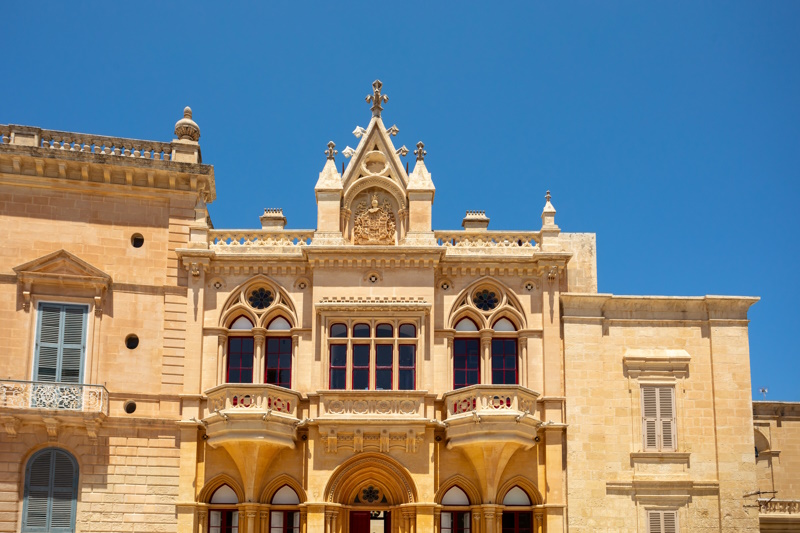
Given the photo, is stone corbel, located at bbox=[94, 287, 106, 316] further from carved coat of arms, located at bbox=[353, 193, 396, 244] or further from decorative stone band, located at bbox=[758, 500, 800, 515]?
decorative stone band, located at bbox=[758, 500, 800, 515]

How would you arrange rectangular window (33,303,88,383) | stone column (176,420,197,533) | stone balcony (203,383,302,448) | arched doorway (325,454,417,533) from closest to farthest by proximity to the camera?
stone balcony (203,383,302,448)
stone column (176,420,197,533)
arched doorway (325,454,417,533)
rectangular window (33,303,88,383)

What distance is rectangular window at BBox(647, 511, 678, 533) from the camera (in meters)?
29.8

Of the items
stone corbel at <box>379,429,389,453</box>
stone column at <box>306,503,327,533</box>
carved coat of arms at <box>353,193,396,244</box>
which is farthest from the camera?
carved coat of arms at <box>353,193,396,244</box>

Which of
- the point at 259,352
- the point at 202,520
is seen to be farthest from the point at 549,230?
the point at 202,520

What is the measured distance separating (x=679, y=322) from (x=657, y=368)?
159 cm

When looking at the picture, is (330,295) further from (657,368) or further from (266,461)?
(657,368)

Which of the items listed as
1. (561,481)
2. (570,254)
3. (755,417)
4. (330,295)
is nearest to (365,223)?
(330,295)

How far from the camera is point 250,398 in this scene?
29.3 metres

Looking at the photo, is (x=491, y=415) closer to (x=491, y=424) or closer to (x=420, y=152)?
(x=491, y=424)

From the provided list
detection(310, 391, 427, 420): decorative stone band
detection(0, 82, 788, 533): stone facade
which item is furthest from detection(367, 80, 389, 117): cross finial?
detection(310, 391, 427, 420): decorative stone band

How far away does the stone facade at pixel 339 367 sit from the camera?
29.4m

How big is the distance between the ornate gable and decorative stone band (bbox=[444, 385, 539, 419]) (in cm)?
1065

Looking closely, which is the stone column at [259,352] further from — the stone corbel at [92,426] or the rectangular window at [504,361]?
the rectangular window at [504,361]

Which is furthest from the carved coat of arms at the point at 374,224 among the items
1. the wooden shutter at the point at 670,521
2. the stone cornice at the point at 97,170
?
the wooden shutter at the point at 670,521
